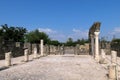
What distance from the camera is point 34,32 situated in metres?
91.0

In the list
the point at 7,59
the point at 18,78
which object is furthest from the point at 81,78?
the point at 7,59

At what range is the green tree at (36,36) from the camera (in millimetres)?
87206

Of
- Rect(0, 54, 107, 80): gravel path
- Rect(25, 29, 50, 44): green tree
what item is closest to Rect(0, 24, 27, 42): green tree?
Rect(25, 29, 50, 44): green tree

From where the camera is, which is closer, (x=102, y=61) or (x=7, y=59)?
(x=7, y=59)

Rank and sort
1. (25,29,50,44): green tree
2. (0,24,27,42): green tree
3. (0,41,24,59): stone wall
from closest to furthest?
(0,41,24,59): stone wall, (0,24,27,42): green tree, (25,29,50,44): green tree

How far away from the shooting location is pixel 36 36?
88000 millimetres

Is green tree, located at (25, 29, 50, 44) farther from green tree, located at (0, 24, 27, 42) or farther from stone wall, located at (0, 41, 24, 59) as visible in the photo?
stone wall, located at (0, 41, 24, 59)

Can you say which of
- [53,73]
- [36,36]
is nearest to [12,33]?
[36,36]

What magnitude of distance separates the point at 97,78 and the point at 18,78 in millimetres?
4153

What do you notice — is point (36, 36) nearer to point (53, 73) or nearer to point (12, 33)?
point (12, 33)

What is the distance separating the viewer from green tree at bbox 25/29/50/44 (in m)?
87.2

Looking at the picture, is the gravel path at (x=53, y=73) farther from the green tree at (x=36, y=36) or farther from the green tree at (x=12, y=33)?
the green tree at (x=36, y=36)

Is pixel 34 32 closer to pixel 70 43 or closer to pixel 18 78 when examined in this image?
pixel 70 43

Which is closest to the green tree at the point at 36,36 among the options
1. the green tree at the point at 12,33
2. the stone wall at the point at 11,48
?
the green tree at the point at 12,33
